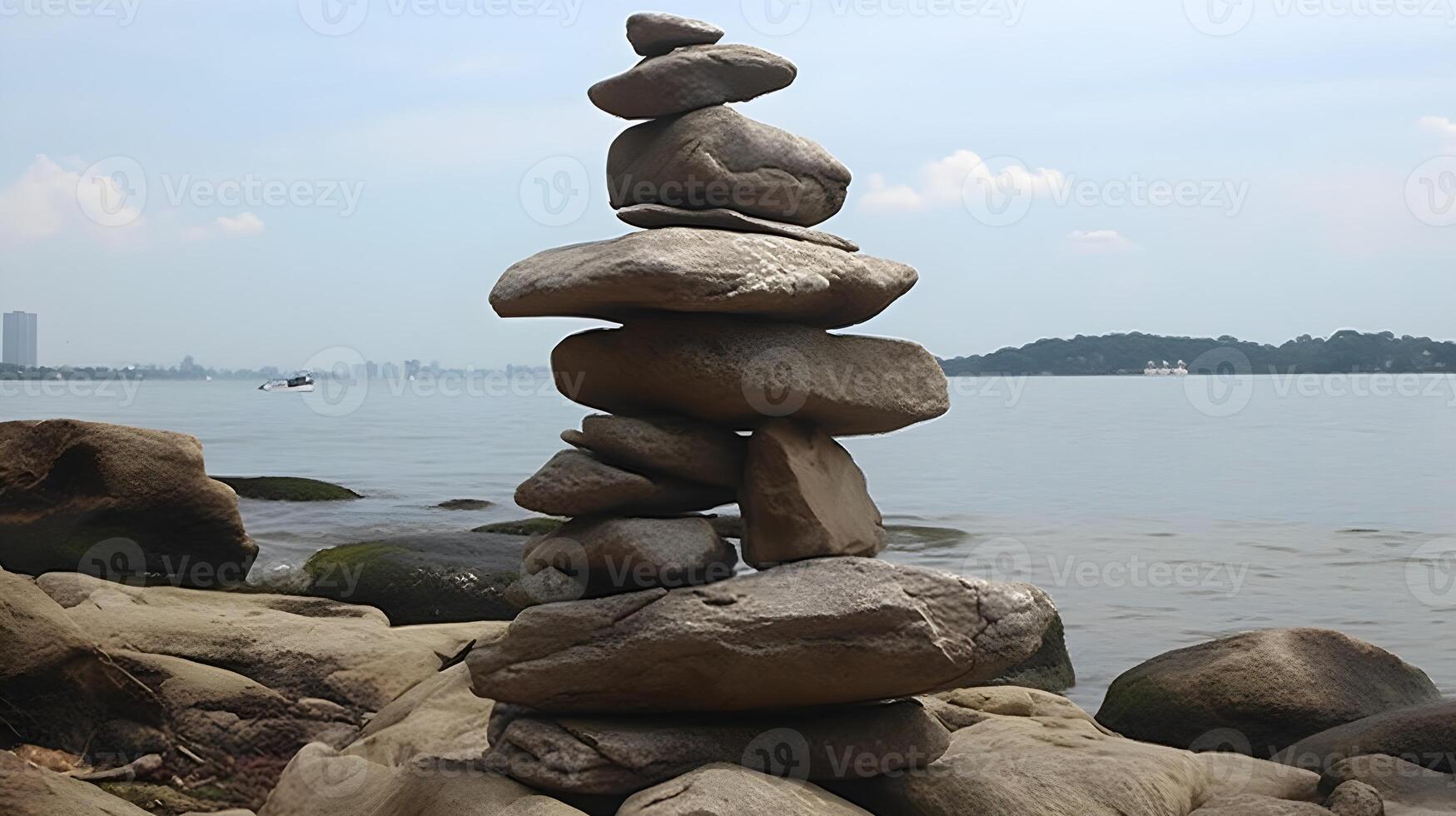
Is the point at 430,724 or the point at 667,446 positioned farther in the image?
the point at 430,724

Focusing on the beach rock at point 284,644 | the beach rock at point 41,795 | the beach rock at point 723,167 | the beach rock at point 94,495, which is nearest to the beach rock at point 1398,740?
the beach rock at point 723,167

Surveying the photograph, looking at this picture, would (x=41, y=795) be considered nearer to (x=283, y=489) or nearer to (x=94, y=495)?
(x=94, y=495)

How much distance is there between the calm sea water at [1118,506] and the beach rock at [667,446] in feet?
24.1

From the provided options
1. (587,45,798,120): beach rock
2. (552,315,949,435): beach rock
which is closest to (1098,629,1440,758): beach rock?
(552,315,949,435): beach rock

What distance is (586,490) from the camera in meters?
7.49

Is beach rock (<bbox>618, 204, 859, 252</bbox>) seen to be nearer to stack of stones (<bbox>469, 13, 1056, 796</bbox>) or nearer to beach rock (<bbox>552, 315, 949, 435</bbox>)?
stack of stones (<bbox>469, 13, 1056, 796</bbox>)

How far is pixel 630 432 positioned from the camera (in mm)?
7574

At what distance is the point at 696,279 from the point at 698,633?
1837 millimetres

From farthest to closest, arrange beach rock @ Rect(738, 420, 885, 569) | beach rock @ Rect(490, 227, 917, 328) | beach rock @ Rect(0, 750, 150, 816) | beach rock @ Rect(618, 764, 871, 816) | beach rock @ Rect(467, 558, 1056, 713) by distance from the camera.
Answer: beach rock @ Rect(738, 420, 885, 569), beach rock @ Rect(467, 558, 1056, 713), beach rock @ Rect(490, 227, 917, 328), beach rock @ Rect(0, 750, 150, 816), beach rock @ Rect(618, 764, 871, 816)

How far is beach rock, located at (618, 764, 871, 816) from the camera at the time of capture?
669 cm

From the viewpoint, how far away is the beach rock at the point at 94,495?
15.6 m

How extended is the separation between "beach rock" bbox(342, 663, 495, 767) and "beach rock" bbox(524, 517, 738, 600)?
5.62ft

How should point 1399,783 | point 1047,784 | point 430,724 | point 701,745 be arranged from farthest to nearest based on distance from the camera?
point 430,724
point 1399,783
point 1047,784
point 701,745

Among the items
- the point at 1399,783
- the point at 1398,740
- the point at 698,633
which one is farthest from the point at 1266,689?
the point at 698,633
